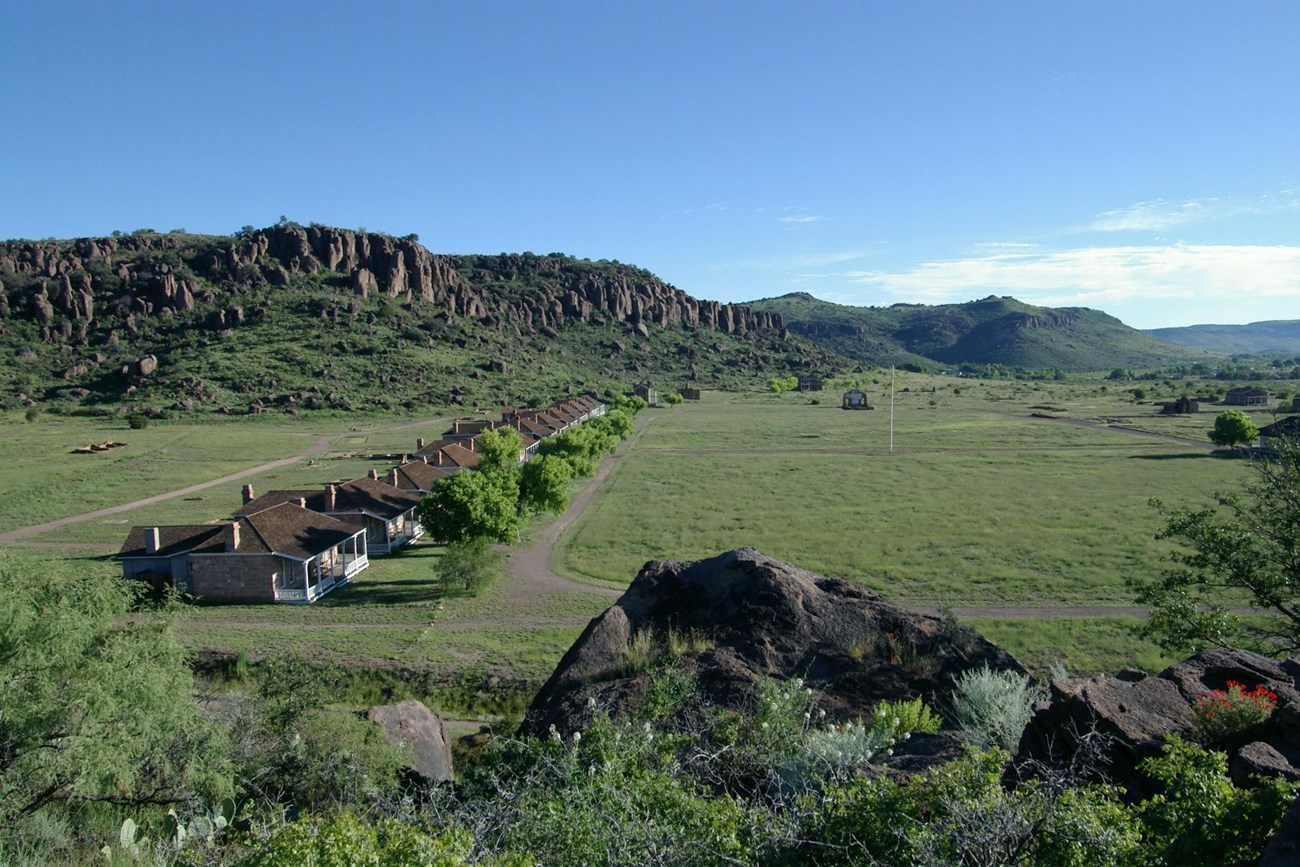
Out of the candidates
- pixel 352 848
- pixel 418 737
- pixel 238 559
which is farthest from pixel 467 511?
pixel 352 848

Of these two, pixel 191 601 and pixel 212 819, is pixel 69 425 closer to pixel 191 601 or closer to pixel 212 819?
pixel 191 601

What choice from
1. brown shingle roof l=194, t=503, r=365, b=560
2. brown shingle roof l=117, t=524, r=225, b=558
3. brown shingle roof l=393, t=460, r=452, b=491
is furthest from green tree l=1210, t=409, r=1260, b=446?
brown shingle roof l=117, t=524, r=225, b=558

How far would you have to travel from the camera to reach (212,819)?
34.8 feet

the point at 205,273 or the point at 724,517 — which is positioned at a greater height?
the point at 205,273

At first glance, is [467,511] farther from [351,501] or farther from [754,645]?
[754,645]

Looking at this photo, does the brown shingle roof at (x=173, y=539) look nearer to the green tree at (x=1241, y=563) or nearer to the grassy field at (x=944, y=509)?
the grassy field at (x=944, y=509)

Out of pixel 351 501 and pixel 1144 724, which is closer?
pixel 1144 724

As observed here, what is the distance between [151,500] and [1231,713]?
195ft

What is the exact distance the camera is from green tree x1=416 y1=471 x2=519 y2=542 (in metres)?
35.0

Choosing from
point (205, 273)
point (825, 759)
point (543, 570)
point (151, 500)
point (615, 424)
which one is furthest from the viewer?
point (205, 273)

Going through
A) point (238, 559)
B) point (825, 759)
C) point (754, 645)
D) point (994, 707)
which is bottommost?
point (238, 559)

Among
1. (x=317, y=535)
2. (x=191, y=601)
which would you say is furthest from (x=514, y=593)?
(x=191, y=601)

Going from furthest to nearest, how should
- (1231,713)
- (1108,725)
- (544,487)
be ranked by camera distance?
(544,487) → (1108,725) → (1231,713)

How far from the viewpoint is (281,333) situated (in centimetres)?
12525
